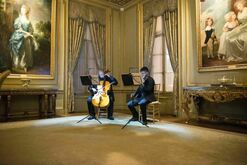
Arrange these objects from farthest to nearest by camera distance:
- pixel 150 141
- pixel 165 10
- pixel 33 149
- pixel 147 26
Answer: pixel 147 26, pixel 165 10, pixel 150 141, pixel 33 149

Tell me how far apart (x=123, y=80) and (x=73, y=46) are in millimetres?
3321

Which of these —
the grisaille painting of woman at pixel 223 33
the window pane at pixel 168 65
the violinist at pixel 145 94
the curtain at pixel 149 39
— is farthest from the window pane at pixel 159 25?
the violinist at pixel 145 94

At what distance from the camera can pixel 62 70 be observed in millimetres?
7289

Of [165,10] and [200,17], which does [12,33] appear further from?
[200,17]

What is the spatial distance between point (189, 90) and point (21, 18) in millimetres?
5264

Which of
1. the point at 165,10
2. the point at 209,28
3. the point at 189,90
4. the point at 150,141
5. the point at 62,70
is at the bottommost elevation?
the point at 150,141

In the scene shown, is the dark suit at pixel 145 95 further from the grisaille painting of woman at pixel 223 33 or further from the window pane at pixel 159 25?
the window pane at pixel 159 25

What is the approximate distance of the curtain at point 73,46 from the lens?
24.0 ft

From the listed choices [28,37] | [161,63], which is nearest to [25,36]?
[28,37]

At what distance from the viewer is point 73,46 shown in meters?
7.51

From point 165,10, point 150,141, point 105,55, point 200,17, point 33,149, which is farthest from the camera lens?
point 105,55

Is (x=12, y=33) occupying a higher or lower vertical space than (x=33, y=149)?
higher

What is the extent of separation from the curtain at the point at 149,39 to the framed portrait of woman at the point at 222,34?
186 centimetres

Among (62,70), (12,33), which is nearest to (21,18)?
(12,33)
